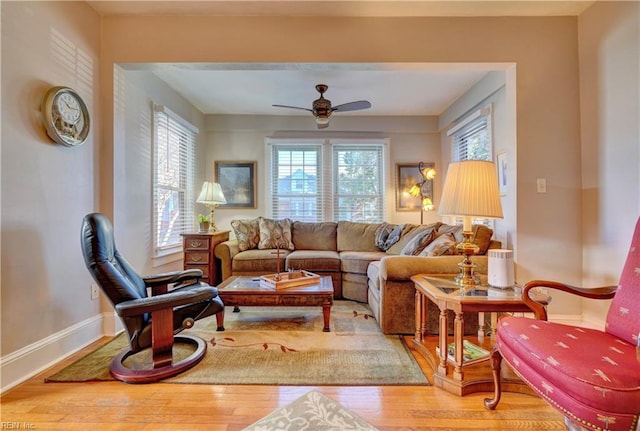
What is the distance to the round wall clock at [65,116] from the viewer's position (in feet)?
6.60

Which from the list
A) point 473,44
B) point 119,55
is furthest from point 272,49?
point 473,44

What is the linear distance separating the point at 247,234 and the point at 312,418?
296 centimetres

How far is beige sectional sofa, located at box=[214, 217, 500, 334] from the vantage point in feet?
8.23

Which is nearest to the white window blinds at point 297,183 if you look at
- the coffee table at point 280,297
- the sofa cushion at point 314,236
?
the sofa cushion at point 314,236

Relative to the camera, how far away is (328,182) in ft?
16.2

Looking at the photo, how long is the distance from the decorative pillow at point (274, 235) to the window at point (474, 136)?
2669 millimetres

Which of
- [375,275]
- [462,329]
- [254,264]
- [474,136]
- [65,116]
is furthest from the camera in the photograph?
[474,136]

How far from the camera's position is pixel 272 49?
2.55 metres

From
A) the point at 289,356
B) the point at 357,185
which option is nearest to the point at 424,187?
the point at 357,185

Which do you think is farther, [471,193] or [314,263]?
[314,263]

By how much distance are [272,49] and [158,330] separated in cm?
230

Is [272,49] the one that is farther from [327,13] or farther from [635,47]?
[635,47]

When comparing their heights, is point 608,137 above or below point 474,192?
above

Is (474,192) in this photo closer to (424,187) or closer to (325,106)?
(325,106)
